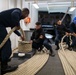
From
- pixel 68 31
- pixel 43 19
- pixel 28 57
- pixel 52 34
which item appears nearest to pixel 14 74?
pixel 28 57

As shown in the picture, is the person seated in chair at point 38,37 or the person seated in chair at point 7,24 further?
the person seated in chair at point 38,37

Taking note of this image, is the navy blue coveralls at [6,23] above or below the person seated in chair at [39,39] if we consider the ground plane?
above

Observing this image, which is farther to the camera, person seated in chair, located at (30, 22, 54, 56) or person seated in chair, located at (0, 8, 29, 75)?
person seated in chair, located at (30, 22, 54, 56)

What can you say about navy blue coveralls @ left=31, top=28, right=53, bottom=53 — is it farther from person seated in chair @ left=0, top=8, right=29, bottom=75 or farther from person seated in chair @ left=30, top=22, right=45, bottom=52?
person seated in chair @ left=0, top=8, right=29, bottom=75

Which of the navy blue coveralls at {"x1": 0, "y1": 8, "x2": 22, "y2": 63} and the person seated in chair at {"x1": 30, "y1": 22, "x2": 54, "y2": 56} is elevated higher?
the navy blue coveralls at {"x1": 0, "y1": 8, "x2": 22, "y2": 63}

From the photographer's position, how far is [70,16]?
16047mm

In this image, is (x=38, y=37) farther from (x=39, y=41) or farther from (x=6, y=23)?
(x=6, y=23)

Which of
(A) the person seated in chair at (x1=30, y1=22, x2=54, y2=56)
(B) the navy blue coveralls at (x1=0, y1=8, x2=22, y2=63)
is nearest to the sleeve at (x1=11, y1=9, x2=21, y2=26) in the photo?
(B) the navy blue coveralls at (x1=0, y1=8, x2=22, y2=63)

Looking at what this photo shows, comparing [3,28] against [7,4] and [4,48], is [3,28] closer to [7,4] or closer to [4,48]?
[4,48]

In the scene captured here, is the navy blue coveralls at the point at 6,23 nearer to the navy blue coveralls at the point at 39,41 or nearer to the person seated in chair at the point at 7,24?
the person seated in chair at the point at 7,24

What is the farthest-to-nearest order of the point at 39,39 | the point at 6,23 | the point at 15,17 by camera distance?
the point at 39,39
the point at 6,23
the point at 15,17

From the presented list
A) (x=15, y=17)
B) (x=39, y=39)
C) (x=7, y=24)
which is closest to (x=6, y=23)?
(x=7, y=24)

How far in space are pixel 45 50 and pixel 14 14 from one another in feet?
11.7

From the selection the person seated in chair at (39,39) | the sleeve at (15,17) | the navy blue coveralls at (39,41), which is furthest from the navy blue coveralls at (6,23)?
the navy blue coveralls at (39,41)
